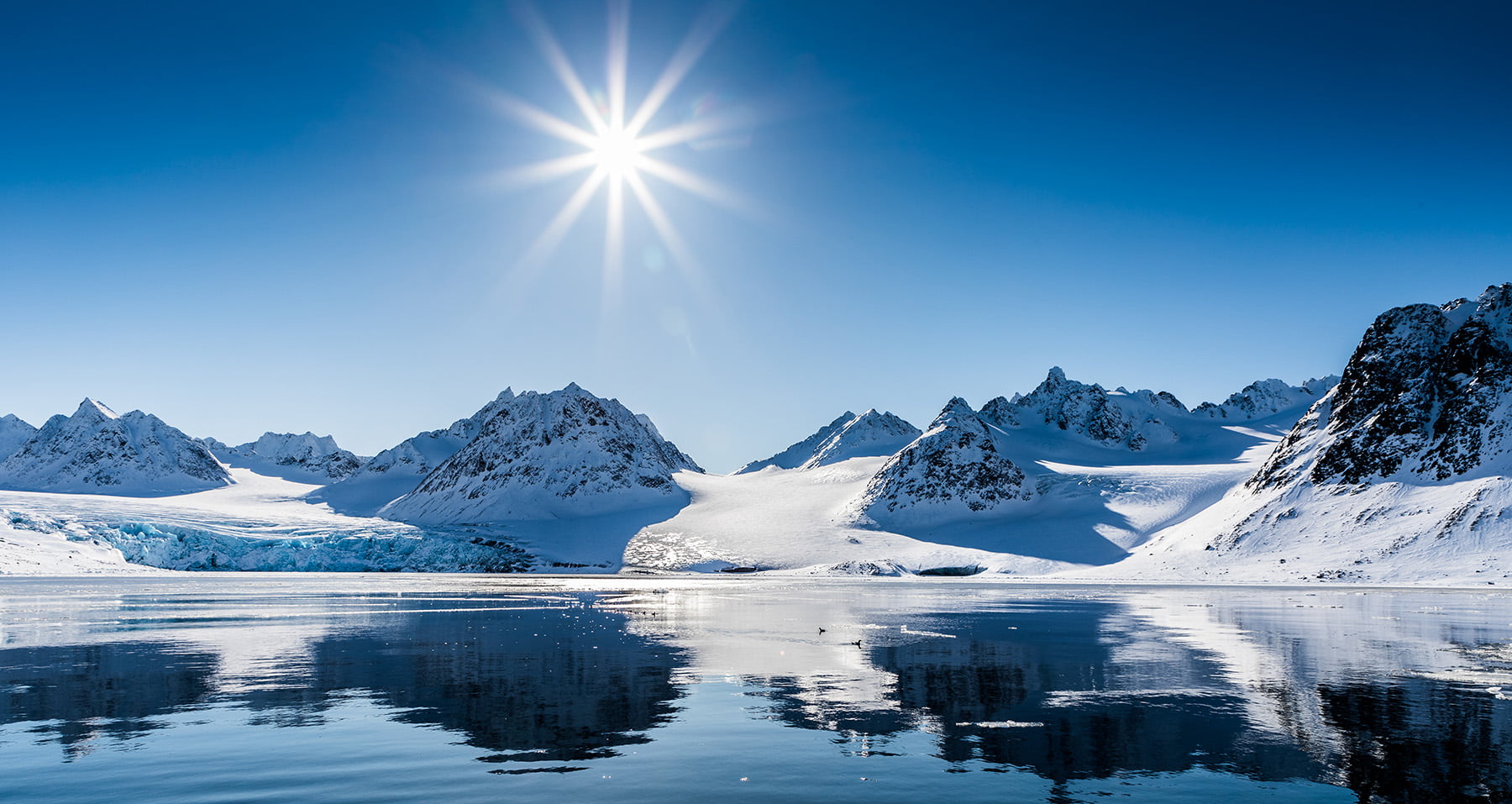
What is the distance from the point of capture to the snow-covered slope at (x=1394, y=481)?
104 metres

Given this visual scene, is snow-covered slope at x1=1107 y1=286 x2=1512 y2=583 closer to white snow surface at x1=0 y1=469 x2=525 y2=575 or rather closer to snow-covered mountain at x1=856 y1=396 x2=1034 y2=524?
snow-covered mountain at x1=856 y1=396 x2=1034 y2=524

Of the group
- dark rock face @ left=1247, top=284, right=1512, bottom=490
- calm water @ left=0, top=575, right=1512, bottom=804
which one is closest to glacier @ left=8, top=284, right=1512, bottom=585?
dark rock face @ left=1247, top=284, right=1512, bottom=490

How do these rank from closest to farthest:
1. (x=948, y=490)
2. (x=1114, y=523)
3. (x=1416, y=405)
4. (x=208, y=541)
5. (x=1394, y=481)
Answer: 1. (x=1394, y=481)
2. (x=1416, y=405)
3. (x=208, y=541)
4. (x=1114, y=523)
5. (x=948, y=490)

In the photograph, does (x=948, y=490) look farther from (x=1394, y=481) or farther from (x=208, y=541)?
(x=208, y=541)

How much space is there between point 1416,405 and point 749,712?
492ft

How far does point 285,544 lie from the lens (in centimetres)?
14650

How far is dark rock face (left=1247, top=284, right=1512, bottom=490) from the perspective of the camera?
120062 millimetres

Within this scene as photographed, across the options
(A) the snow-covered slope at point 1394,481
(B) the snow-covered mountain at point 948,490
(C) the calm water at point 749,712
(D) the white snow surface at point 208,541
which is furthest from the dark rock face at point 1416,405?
(D) the white snow surface at point 208,541

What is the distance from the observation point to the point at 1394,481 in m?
122

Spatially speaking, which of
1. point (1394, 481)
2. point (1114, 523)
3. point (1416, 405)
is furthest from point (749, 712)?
point (1114, 523)

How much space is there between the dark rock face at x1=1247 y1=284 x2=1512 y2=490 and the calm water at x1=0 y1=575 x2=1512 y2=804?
97739 mm

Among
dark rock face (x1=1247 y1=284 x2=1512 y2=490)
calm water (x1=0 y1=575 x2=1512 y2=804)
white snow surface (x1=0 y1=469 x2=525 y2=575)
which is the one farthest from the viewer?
dark rock face (x1=1247 y1=284 x2=1512 y2=490)

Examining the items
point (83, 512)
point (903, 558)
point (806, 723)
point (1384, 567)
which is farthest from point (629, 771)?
point (83, 512)

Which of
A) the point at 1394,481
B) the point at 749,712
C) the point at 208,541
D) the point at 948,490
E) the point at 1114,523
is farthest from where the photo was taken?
the point at 948,490
